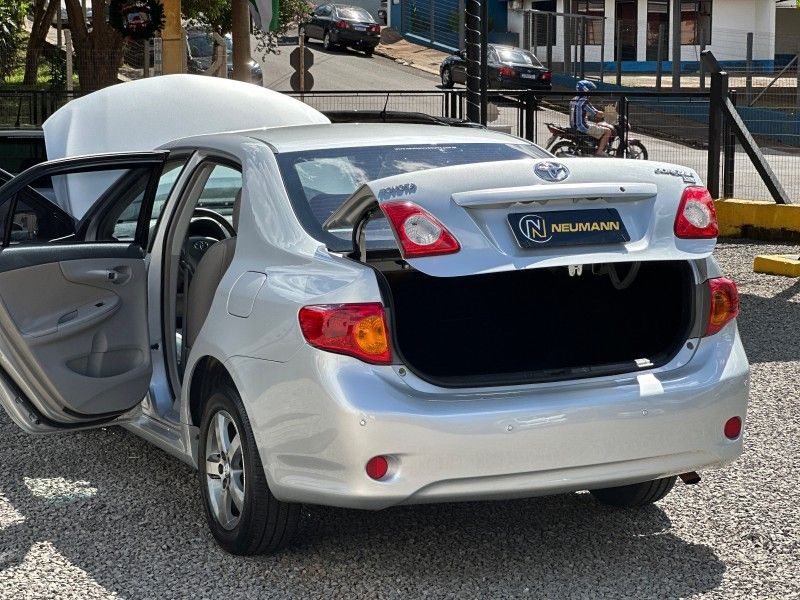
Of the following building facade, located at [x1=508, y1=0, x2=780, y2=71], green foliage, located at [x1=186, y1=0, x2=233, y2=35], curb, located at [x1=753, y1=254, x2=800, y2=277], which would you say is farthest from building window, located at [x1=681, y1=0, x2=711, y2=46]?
curb, located at [x1=753, y1=254, x2=800, y2=277]

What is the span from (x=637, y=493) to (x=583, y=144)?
1332 centimetres

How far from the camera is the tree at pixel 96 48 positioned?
2519 cm

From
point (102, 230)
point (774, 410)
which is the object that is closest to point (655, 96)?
point (774, 410)

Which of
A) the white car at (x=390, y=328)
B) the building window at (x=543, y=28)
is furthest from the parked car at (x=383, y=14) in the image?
the white car at (x=390, y=328)

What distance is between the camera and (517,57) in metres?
39.2

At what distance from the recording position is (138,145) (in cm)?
941

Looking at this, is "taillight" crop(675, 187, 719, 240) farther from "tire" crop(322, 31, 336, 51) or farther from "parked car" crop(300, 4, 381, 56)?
"tire" crop(322, 31, 336, 51)

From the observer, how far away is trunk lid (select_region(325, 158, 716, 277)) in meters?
4.46

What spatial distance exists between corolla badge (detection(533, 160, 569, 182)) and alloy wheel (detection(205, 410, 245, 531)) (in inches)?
54.6

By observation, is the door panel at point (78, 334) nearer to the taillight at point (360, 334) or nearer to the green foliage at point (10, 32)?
the taillight at point (360, 334)

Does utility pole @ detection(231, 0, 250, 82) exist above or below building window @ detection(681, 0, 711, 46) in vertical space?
above

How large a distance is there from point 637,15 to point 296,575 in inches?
1781

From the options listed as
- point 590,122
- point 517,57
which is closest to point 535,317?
point 590,122

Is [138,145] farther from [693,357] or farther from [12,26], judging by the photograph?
[12,26]
